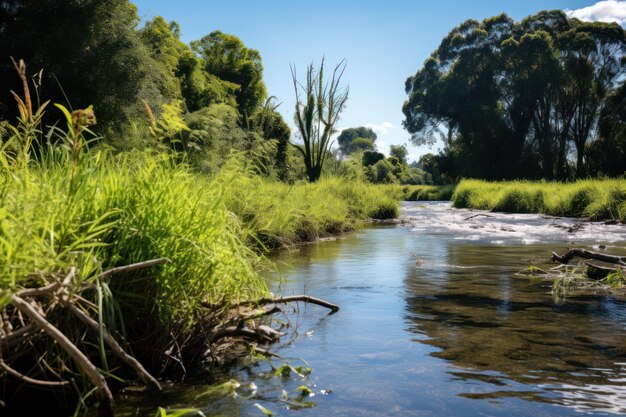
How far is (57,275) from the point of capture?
2.20 meters

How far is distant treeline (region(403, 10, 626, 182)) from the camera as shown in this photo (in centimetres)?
3431

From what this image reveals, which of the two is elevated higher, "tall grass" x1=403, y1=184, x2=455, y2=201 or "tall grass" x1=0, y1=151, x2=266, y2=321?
"tall grass" x1=403, y1=184, x2=455, y2=201

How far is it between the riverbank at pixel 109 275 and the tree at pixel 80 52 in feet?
33.2

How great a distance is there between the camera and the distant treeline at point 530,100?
113ft

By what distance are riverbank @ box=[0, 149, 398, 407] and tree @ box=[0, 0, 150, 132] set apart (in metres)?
10.1

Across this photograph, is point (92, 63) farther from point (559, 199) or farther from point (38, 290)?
point (559, 199)

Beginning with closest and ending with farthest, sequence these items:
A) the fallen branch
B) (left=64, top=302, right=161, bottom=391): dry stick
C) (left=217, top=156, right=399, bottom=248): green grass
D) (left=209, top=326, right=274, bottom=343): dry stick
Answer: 1. (left=64, top=302, right=161, bottom=391): dry stick
2. (left=209, top=326, right=274, bottom=343): dry stick
3. the fallen branch
4. (left=217, top=156, right=399, bottom=248): green grass

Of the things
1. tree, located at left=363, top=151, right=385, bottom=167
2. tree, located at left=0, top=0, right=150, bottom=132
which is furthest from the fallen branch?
tree, located at left=363, top=151, right=385, bottom=167

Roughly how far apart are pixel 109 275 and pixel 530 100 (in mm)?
38460

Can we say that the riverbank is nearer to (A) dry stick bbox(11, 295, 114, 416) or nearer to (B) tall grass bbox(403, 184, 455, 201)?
(A) dry stick bbox(11, 295, 114, 416)

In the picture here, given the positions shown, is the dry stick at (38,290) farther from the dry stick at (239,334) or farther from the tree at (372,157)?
the tree at (372,157)

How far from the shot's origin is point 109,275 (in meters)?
2.23

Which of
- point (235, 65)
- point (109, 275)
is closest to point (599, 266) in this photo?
point (109, 275)

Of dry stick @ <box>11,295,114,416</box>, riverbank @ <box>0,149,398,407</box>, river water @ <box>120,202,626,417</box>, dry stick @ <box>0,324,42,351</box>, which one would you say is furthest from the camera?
river water @ <box>120,202,626,417</box>
